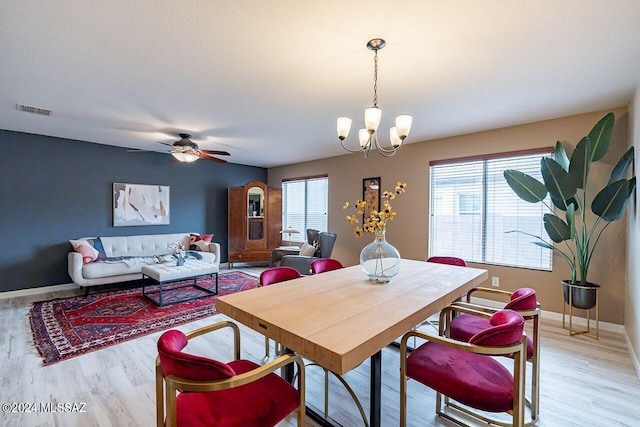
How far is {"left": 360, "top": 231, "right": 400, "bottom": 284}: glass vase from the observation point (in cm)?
205

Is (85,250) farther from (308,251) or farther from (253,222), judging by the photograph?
(308,251)

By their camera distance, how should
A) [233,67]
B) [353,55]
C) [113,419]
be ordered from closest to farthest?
[113,419]
[353,55]
[233,67]

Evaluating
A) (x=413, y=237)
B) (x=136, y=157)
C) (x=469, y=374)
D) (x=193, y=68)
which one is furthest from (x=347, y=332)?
(x=136, y=157)

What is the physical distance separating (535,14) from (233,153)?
5048 mm

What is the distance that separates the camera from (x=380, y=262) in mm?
2076

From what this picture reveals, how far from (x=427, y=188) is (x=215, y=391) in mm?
4097

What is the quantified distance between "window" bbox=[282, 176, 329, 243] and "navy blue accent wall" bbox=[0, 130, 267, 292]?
2.65 meters

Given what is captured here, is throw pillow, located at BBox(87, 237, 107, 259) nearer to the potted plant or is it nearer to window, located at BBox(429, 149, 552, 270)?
window, located at BBox(429, 149, 552, 270)

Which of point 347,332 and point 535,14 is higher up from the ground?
point 535,14

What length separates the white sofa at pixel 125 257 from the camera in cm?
414

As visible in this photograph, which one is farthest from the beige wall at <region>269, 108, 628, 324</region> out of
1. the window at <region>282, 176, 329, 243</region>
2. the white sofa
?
the white sofa

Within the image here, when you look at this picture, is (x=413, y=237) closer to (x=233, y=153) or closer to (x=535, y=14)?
(x=535, y=14)

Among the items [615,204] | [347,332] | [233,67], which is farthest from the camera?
[615,204]

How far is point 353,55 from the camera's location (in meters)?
2.10
